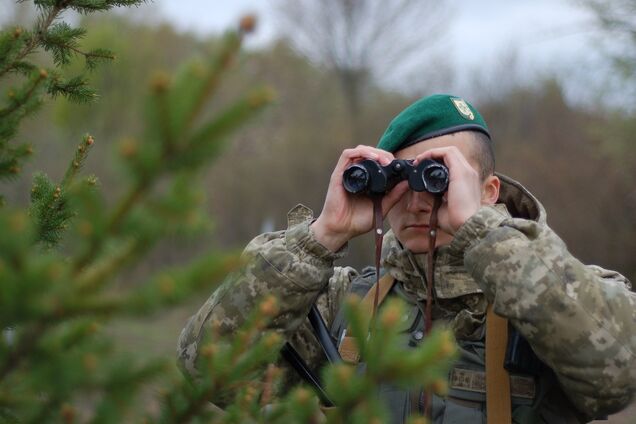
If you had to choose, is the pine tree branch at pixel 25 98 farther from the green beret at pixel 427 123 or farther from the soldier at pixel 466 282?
the green beret at pixel 427 123

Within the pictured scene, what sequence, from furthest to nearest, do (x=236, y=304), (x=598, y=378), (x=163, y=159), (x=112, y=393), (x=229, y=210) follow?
(x=229, y=210)
(x=236, y=304)
(x=598, y=378)
(x=112, y=393)
(x=163, y=159)

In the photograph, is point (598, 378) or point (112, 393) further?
point (598, 378)

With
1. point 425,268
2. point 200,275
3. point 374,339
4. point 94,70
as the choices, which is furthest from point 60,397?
point 425,268

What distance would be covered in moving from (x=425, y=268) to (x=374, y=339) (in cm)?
155

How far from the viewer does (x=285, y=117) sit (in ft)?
89.4

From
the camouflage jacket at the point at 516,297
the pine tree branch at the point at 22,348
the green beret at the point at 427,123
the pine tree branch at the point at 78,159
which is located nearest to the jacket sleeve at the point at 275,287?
the camouflage jacket at the point at 516,297

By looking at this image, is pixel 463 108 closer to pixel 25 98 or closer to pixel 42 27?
pixel 42 27

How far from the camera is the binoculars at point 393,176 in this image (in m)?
2.56

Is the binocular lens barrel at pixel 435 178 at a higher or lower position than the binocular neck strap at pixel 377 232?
higher

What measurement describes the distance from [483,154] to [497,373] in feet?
2.66

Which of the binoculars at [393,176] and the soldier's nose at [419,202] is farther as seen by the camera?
the soldier's nose at [419,202]

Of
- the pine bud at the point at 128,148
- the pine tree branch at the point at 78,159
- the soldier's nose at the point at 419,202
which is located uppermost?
the pine bud at the point at 128,148

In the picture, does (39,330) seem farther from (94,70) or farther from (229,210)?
(229,210)

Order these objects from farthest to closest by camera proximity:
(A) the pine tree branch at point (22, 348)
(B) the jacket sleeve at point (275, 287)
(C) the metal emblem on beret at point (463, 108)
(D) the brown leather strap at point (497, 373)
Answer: (C) the metal emblem on beret at point (463, 108)
(B) the jacket sleeve at point (275, 287)
(D) the brown leather strap at point (497, 373)
(A) the pine tree branch at point (22, 348)
